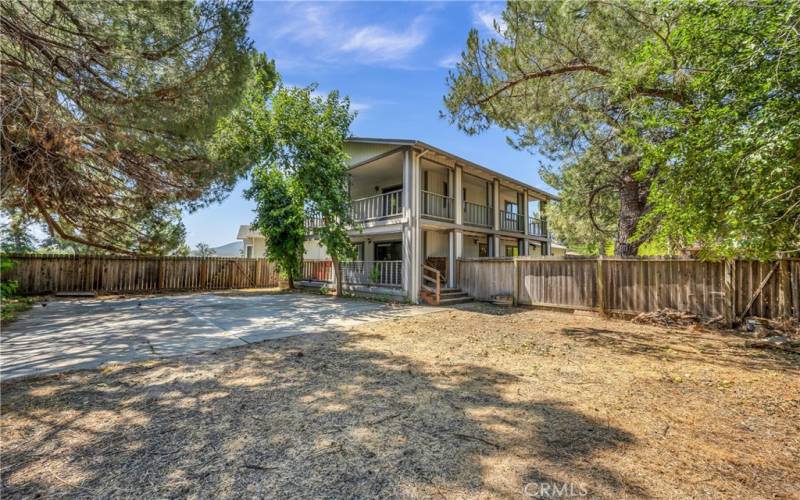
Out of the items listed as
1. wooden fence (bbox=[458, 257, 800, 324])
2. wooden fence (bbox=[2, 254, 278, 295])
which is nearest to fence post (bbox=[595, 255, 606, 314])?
wooden fence (bbox=[458, 257, 800, 324])

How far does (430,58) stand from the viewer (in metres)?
8.86

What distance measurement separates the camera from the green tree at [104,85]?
4566mm

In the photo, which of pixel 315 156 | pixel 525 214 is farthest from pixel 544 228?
pixel 315 156

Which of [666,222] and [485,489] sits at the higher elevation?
[666,222]

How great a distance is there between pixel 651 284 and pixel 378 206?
9831mm

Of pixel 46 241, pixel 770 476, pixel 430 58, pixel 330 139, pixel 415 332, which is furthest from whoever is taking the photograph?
pixel 46 241

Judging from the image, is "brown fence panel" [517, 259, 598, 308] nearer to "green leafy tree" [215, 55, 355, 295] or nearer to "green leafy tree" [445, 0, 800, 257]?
"green leafy tree" [445, 0, 800, 257]

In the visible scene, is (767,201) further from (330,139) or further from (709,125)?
(330,139)

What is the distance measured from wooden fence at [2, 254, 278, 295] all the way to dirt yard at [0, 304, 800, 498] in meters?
13.0

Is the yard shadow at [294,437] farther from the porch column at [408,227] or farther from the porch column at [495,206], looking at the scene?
the porch column at [495,206]

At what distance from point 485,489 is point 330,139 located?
40.7 ft

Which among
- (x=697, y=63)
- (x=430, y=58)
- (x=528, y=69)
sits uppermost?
(x=430, y=58)

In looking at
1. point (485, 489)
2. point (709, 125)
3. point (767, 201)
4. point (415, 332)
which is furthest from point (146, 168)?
point (767, 201)

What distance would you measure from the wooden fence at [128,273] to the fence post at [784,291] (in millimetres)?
20249
